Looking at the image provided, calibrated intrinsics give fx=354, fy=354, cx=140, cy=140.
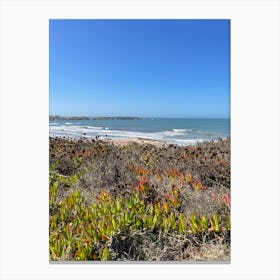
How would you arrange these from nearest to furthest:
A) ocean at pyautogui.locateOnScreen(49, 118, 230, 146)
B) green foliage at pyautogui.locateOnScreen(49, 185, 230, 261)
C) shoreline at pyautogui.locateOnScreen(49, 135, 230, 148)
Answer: green foliage at pyautogui.locateOnScreen(49, 185, 230, 261) < ocean at pyautogui.locateOnScreen(49, 118, 230, 146) < shoreline at pyautogui.locateOnScreen(49, 135, 230, 148)

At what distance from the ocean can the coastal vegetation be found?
0.08 metres

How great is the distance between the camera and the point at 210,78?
2.51m

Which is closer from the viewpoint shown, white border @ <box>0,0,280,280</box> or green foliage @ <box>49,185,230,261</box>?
green foliage @ <box>49,185,230,261</box>

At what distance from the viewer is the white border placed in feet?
7.94

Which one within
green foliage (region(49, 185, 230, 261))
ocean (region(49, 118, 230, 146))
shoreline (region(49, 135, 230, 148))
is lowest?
green foliage (region(49, 185, 230, 261))

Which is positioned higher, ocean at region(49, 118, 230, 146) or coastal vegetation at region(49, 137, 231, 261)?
ocean at region(49, 118, 230, 146)

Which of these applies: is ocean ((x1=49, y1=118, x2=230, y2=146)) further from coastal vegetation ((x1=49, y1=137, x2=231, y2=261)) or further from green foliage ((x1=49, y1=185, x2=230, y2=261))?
green foliage ((x1=49, y1=185, x2=230, y2=261))

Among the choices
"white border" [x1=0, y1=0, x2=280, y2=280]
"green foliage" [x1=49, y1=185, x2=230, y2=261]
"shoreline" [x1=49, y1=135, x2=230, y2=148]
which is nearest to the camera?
"green foliage" [x1=49, y1=185, x2=230, y2=261]

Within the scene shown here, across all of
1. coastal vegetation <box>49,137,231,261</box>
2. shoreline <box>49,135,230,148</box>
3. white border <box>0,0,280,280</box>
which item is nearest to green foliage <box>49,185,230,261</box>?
coastal vegetation <box>49,137,231,261</box>
